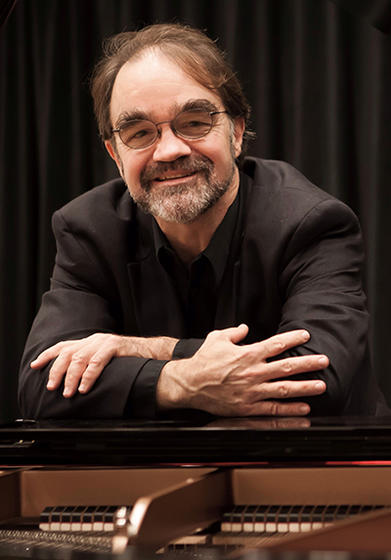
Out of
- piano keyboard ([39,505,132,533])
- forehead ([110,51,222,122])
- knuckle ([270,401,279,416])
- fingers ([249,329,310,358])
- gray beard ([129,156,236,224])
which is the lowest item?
knuckle ([270,401,279,416])

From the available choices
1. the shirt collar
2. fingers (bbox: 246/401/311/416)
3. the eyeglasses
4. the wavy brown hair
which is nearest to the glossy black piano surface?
fingers (bbox: 246/401/311/416)

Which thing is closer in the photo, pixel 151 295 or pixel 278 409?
pixel 278 409

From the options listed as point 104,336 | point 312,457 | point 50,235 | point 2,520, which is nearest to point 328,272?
point 104,336

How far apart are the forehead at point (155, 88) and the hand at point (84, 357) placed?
58 centimetres

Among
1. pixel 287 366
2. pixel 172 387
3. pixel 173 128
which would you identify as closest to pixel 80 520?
pixel 172 387

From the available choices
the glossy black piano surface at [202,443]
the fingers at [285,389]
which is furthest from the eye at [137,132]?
the glossy black piano surface at [202,443]

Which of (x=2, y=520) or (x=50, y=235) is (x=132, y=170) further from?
(x=50, y=235)

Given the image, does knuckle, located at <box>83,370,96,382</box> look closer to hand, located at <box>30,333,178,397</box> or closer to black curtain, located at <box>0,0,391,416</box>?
hand, located at <box>30,333,178,397</box>

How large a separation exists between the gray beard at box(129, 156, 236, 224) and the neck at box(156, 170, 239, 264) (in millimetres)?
55

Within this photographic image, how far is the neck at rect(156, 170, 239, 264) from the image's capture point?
2111 mm

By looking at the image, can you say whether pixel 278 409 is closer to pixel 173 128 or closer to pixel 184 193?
pixel 184 193

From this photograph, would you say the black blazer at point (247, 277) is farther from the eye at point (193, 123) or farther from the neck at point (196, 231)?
the eye at point (193, 123)

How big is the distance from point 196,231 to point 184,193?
5.5 inches

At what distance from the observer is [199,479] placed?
1.06 m
